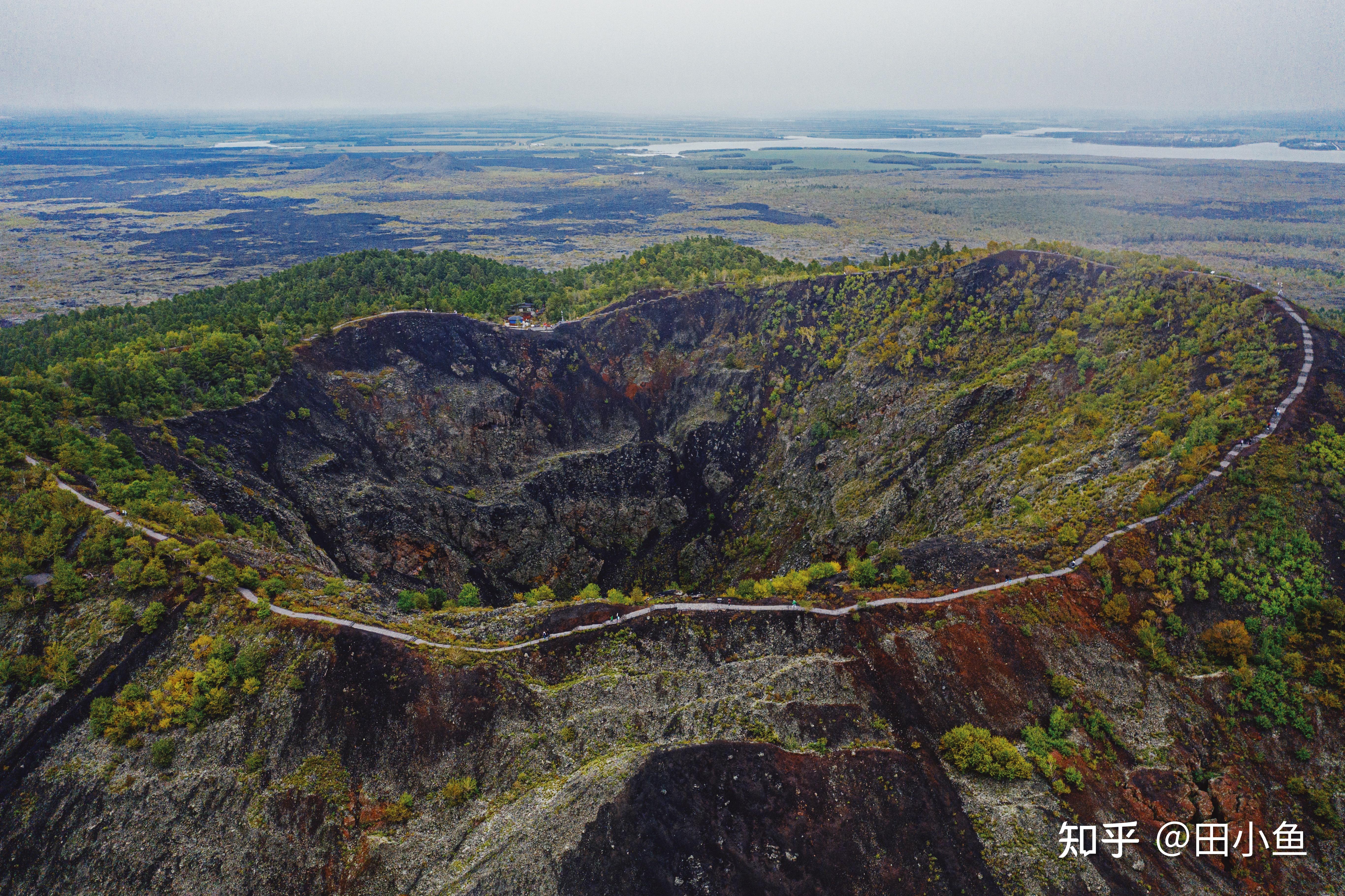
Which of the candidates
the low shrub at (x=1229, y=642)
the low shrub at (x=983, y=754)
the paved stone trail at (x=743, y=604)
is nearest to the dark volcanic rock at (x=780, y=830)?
the low shrub at (x=983, y=754)

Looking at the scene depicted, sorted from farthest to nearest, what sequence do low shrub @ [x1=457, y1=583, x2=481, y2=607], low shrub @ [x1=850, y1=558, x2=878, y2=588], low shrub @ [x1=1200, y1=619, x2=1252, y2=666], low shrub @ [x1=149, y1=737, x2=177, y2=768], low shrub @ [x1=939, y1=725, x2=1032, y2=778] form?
low shrub @ [x1=457, y1=583, x2=481, y2=607] → low shrub @ [x1=850, y1=558, x2=878, y2=588] → low shrub @ [x1=1200, y1=619, x2=1252, y2=666] → low shrub @ [x1=149, y1=737, x2=177, y2=768] → low shrub @ [x1=939, y1=725, x2=1032, y2=778]

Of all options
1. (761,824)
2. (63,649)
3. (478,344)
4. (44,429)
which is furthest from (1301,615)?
(44,429)

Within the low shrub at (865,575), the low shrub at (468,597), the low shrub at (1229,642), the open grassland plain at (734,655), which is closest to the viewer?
the open grassland plain at (734,655)

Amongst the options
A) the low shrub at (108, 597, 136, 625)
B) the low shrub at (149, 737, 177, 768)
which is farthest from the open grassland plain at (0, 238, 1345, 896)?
the low shrub at (108, 597, 136, 625)

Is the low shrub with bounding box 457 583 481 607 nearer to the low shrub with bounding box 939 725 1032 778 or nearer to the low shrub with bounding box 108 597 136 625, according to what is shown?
the low shrub with bounding box 108 597 136 625

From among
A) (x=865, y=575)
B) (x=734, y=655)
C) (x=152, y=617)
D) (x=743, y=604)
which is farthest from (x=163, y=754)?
(x=865, y=575)

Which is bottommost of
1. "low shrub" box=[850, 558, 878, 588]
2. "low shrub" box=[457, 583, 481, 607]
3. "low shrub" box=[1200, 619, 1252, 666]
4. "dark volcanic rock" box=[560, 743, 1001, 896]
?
"low shrub" box=[457, 583, 481, 607]

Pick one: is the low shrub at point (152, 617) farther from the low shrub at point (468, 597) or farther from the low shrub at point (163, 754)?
the low shrub at point (468, 597)

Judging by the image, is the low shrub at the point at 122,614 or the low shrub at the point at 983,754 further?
the low shrub at the point at 122,614

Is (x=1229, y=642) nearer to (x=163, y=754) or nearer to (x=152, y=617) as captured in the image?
(x=163, y=754)
